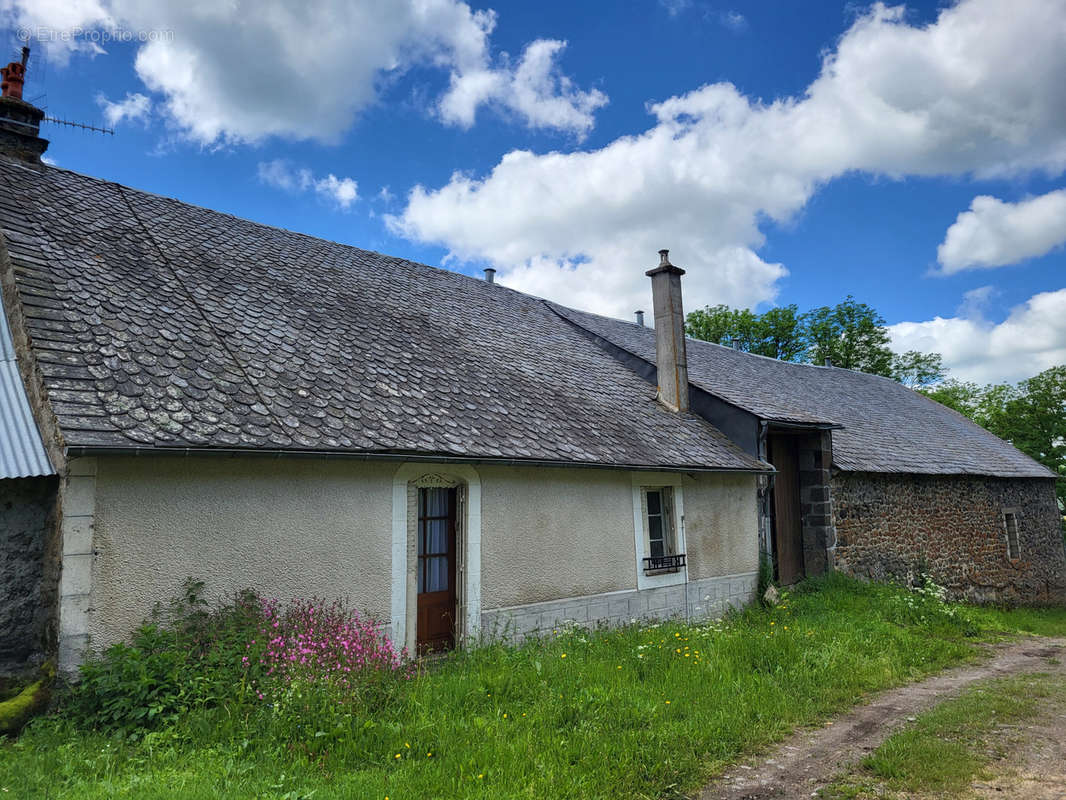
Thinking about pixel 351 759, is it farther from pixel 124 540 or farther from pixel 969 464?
pixel 969 464

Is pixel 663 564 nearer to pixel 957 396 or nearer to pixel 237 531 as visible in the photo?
pixel 237 531

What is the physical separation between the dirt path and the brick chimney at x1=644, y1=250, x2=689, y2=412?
5.98 meters

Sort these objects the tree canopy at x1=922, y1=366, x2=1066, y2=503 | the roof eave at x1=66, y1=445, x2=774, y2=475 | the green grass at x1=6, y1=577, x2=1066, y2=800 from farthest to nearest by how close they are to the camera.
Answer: the tree canopy at x1=922, y1=366, x2=1066, y2=503, the roof eave at x1=66, y1=445, x2=774, y2=475, the green grass at x1=6, y1=577, x2=1066, y2=800

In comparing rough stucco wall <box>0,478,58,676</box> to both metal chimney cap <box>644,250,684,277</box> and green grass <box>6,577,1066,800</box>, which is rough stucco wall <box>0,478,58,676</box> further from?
metal chimney cap <box>644,250,684,277</box>

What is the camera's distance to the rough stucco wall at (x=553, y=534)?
25.1 ft

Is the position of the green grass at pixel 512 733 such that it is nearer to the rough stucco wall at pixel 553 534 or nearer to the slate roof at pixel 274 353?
the rough stucco wall at pixel 553 534

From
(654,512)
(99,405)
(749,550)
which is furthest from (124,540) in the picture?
(749,550)

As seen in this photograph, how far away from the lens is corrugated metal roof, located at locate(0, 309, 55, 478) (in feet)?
16.5

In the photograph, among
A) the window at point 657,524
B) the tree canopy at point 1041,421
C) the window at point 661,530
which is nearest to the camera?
the window at point 661,530

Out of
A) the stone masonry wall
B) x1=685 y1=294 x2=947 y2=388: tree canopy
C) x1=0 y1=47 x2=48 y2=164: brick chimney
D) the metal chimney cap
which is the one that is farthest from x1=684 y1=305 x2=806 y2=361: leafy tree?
x1=0 y1=47 x2=48 y2=164: brick chimney

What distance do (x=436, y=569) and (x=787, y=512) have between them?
7.87 metres

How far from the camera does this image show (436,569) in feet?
24.4

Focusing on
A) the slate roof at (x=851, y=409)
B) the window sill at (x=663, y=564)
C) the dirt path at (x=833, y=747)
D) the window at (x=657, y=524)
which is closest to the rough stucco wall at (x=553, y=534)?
the window sill at (x=663, y=564)

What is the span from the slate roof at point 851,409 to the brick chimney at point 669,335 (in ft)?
1.89
